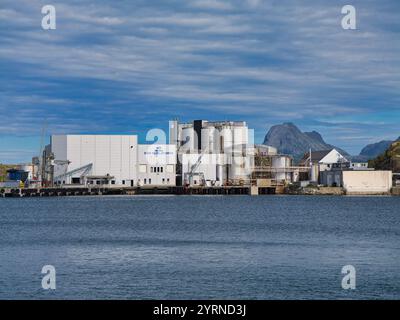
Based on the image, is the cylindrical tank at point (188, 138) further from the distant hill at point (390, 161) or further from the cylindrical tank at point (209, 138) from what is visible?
the distant hill at point (390, 161)

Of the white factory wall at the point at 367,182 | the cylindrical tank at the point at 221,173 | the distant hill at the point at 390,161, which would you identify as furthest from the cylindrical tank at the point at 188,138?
the distant hill at the point at 390,161

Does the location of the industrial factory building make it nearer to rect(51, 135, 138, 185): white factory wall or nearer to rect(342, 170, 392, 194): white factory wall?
rect(51, 135, 138, 185): white factory wall

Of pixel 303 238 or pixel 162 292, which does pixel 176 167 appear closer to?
pixel 303 238

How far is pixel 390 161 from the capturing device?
408 feet

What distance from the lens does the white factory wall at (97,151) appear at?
106m

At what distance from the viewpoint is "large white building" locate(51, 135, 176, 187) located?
106625mm

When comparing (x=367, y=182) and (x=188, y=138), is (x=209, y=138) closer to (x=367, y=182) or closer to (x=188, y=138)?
(x=188, y=138)

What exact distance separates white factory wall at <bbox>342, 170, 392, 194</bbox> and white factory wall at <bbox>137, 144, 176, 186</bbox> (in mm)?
27600

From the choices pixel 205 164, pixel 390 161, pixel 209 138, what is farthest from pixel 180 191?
pixel 390 161

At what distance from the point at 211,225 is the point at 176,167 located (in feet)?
238

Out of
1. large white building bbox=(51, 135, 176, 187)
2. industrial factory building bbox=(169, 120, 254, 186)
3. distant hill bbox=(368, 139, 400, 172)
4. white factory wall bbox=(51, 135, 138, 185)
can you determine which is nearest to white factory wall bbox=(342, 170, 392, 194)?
distant hill bbox=(368, 139, 400, 172)

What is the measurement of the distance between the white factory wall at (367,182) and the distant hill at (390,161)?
36.7ft

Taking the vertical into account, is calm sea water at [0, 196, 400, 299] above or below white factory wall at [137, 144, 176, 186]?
below

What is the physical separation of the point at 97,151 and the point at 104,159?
6.26 feet
